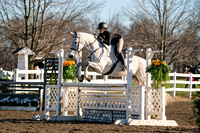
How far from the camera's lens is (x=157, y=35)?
2267 cm

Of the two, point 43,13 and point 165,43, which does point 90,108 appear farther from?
point 165,43

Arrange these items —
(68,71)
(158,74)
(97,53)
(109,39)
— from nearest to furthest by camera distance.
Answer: (158,74) < (97,53) < (109,39) < (68,71)

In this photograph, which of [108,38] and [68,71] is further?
[68,71]

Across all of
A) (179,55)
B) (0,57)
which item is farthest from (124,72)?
(0,57)

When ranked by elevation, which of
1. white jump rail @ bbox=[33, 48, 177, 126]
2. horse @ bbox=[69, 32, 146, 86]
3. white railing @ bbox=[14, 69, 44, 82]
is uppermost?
horse @ bbox=[69, 32, 146, 86]

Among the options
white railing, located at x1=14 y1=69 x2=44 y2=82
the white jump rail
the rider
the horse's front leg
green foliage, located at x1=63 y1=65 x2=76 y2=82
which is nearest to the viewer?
the horse's front leg

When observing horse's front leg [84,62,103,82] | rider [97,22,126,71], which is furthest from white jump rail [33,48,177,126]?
horse's front leg [84,62,103,82]

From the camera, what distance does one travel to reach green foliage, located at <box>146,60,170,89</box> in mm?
7621

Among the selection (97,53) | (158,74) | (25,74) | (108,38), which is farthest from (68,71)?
(25,74)

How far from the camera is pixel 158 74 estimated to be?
7609mm

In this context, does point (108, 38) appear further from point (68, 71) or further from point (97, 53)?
point (68, 71)

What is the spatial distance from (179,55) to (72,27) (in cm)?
763

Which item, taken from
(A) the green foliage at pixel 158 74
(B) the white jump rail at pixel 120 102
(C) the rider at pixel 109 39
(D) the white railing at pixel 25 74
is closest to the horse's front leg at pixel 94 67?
(B) the white jump rail at pixel 120 102

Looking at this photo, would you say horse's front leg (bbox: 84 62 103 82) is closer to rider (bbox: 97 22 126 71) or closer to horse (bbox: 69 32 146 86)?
horse (bbox: 69 32 146 86)
